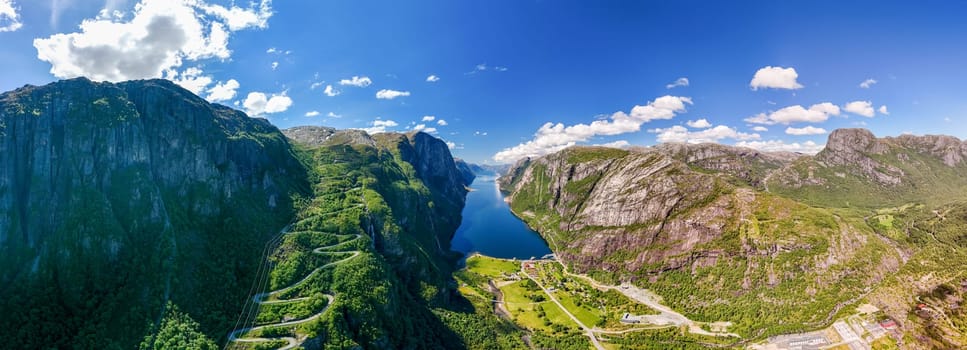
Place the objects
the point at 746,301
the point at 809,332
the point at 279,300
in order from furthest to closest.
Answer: the point at 746,301
the point at 809,332
the point at 279,300

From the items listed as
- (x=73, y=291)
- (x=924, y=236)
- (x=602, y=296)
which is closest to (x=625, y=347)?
(x=602, y=296)

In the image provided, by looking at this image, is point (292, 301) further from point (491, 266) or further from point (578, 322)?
point (491, 266)

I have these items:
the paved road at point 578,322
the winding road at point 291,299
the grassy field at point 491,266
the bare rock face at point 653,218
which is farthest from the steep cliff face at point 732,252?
the winding road at point 291,299

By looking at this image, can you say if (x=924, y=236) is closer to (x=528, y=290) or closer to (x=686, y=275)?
(x=686, y=275)

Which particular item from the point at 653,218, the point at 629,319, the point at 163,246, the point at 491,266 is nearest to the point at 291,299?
the point at 163,246

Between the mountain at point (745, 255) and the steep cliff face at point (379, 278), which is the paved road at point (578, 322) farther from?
the steep cliff face at point (379, 278)

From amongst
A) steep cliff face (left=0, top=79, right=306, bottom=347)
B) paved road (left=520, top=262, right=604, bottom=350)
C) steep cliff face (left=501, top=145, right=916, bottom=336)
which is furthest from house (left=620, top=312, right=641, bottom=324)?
steep cliff face (left=0, top=79, right=306, bottom=347)
